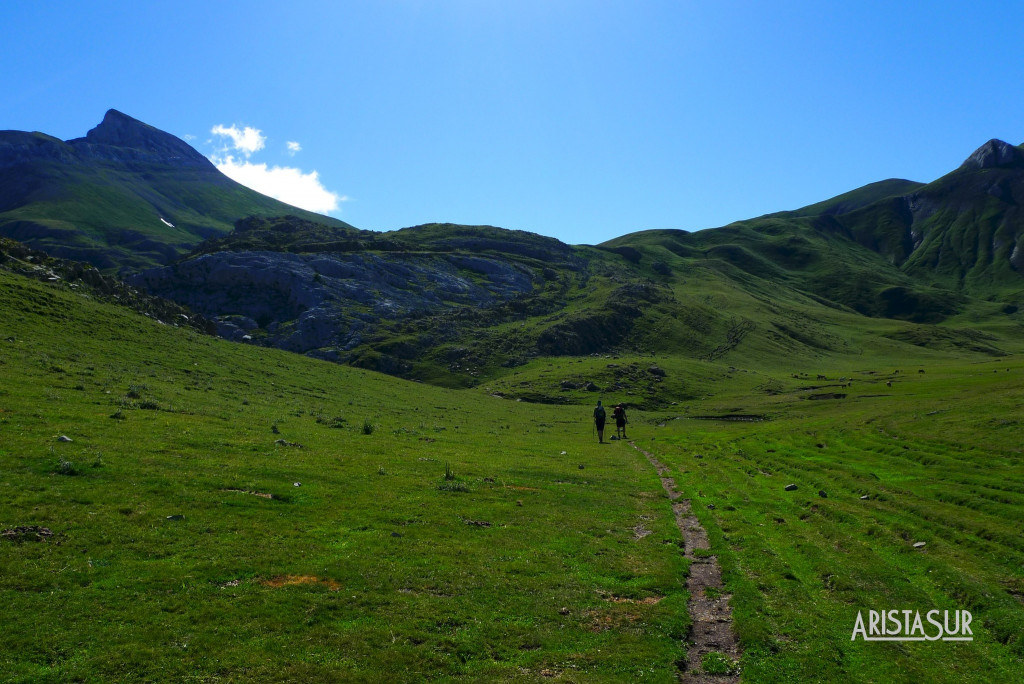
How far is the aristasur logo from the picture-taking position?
561 inches

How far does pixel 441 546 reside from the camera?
18922 mm

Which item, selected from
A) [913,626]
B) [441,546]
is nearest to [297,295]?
[441,546]

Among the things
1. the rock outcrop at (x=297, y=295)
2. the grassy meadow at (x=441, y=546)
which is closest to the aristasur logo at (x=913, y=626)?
the grassy meadow at (x=441, y=546)

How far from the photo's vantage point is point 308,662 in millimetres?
11359

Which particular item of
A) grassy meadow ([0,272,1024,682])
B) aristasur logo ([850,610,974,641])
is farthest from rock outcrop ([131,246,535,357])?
aristasur logo ([850,610,974,641])

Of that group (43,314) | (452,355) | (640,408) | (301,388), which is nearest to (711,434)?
(640,408)

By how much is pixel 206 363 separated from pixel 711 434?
5625 cm

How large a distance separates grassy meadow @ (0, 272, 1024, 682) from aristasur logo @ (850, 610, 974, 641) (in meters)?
0.42

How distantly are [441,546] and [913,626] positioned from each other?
45.0ft

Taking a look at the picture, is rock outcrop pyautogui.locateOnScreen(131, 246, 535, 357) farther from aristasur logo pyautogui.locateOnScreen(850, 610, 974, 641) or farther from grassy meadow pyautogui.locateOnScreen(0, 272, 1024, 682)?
aristasur logo pyautogui.locateOnScreen(850, 610, 974, 641)

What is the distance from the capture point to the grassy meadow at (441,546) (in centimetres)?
1208

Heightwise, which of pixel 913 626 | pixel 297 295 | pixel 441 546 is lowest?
pixel 913 626

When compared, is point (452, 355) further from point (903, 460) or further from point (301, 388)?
point (903, 460)

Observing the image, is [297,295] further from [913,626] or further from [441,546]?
[913,626]
